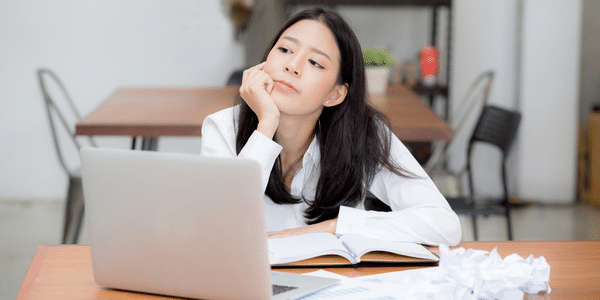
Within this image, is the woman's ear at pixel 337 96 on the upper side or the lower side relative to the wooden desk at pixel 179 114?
upper

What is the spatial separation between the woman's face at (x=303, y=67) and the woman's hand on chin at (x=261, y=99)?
0.06ft

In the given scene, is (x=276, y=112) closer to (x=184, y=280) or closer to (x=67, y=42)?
(x=184, y=280)

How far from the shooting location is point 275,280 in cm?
102

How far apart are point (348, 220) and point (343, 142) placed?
12.7 inches

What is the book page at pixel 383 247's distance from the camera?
119 centimetres

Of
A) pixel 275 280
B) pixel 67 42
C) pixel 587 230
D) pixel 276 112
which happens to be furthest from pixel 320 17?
pixel 67 42

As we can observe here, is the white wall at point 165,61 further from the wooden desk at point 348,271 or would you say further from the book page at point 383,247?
the book page at point 383,247

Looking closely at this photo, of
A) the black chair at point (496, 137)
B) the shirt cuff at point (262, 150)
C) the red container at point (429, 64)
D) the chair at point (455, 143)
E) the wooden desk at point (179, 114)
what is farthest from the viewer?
the red container at point (429, 64)

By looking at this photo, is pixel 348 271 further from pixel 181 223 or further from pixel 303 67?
pixel 303 67

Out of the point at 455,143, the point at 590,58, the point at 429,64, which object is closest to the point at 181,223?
the point at 429,64

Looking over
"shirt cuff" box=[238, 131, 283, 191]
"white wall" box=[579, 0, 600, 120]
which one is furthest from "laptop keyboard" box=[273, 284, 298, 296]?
"white wall" box=[579, 0, 600, 120]

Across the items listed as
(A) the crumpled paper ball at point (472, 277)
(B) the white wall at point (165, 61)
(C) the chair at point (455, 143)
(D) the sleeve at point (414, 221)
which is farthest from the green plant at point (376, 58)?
(A) the crumpled paper ball at point (472, 277)

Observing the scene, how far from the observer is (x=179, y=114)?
8.91ft

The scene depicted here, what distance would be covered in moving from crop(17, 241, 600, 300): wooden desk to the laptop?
8 cm
